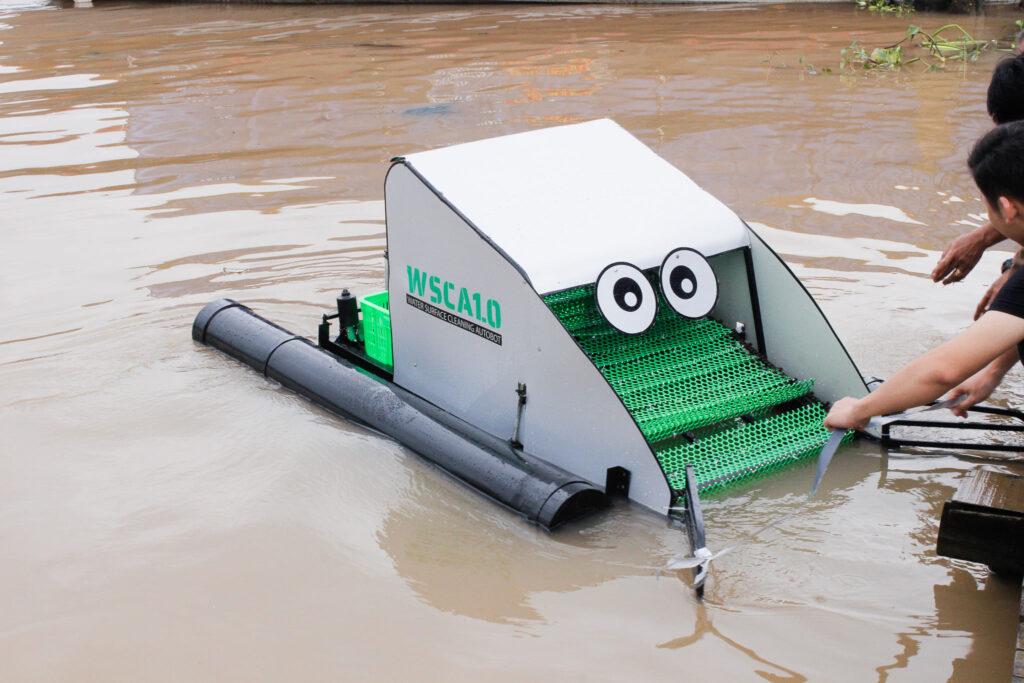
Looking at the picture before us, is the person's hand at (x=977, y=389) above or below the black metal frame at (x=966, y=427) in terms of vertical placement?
above

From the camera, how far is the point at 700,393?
4.07m

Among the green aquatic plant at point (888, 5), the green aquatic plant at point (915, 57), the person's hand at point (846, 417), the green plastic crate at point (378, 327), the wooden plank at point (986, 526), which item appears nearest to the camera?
the person's hand at point (846, 417)

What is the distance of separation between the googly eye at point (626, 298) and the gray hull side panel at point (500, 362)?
31 centimetres

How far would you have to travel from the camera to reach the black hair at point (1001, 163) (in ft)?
8.45

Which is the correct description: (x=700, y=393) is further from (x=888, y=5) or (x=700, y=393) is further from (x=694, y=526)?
(x=888, y=5)

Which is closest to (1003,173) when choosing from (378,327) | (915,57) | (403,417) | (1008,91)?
(1008,91)

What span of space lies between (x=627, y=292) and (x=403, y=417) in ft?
3.60

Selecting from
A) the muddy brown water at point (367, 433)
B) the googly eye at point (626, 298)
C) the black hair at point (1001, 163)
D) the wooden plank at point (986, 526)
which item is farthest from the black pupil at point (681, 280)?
the black hair at point (1001, 163)

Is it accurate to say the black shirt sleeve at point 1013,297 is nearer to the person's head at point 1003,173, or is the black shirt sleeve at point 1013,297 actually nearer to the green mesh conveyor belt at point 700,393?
the person's head at point 1003,173

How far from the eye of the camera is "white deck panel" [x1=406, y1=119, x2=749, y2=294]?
3.84m

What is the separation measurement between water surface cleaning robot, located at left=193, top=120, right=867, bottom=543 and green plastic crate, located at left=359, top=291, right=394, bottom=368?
0.17 m

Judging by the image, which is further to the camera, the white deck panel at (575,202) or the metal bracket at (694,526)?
the white deck panel at (575,202)

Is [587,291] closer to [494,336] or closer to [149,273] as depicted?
[494,336]

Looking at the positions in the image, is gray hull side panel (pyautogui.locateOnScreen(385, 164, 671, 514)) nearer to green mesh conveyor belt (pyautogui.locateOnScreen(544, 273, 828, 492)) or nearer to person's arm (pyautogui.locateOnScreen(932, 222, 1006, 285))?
green mesh conveyor belt (pyautogui.locateOnScreen(544, 273, 828, 492))
